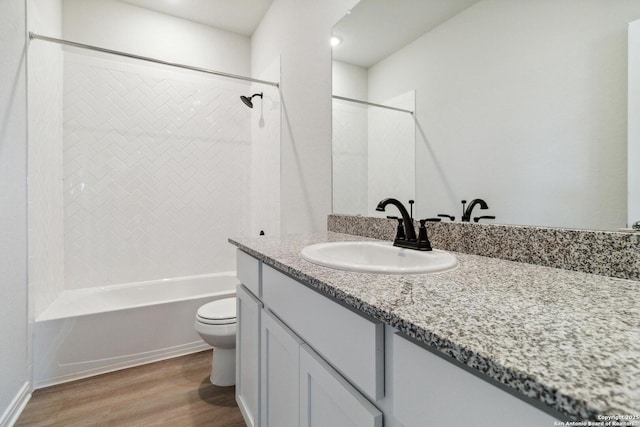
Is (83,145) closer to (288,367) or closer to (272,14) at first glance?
(272,14)

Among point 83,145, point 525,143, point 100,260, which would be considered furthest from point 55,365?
point 525,143

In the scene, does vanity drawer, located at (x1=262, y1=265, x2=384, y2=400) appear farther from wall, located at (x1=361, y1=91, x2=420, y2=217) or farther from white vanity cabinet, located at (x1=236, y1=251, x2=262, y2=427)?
wall, located at (x1=361, y1=91, x2=420, y2=217)

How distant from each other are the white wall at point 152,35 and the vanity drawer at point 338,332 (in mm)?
2715

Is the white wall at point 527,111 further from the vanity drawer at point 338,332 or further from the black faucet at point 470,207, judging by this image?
the vanity drawer at point 338,332

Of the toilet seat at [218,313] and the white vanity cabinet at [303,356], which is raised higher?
the white vanity cabinet at [303,356]

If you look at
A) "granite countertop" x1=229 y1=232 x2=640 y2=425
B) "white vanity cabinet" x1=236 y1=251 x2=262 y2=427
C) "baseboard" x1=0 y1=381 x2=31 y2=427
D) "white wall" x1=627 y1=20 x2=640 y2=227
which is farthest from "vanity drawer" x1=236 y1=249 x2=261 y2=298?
"baseboard" x1=0 y1=381 x2=31 y2=427

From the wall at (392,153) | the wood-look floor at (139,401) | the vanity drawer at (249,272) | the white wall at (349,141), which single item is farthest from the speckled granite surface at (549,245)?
the wood-look floor at (139,401)

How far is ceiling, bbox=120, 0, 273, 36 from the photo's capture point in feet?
8.27

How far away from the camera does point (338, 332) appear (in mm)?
661

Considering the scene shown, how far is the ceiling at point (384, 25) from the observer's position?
1.20 meters

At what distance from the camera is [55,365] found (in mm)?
1839

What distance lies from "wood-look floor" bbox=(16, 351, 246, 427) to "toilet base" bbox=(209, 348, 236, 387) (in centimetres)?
4

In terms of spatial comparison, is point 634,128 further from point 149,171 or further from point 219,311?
point 149,171

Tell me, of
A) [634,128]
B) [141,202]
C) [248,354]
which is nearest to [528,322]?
[634,128]
